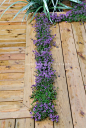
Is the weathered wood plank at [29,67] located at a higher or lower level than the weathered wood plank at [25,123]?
higher

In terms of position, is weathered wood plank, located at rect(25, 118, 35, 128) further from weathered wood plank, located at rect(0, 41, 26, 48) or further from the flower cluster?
weathered wood plank, located at rect(0, 41, 26, 48)

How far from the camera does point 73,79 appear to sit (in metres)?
1.72

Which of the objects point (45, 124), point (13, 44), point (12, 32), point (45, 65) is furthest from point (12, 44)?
point (45, 124)

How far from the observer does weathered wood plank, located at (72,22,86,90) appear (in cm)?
182

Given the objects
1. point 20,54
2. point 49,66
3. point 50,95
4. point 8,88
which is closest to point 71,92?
point 50,95

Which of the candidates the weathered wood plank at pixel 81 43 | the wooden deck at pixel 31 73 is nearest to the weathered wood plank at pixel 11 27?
the wooden deck at pixel 31 73

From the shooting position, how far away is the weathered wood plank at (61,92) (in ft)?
4.68

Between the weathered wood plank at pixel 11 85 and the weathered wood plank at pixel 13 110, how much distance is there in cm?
18

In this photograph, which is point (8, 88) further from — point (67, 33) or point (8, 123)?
point (67, 33)

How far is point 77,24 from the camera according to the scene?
89.2 inches

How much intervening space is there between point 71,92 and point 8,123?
76cm

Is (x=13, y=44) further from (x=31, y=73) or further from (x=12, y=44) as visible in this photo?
(x=31, y=73)

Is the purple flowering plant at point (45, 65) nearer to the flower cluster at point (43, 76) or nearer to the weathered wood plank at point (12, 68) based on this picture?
the flower cluster at point (43, 76)

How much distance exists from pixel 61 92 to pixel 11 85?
0.60 m
